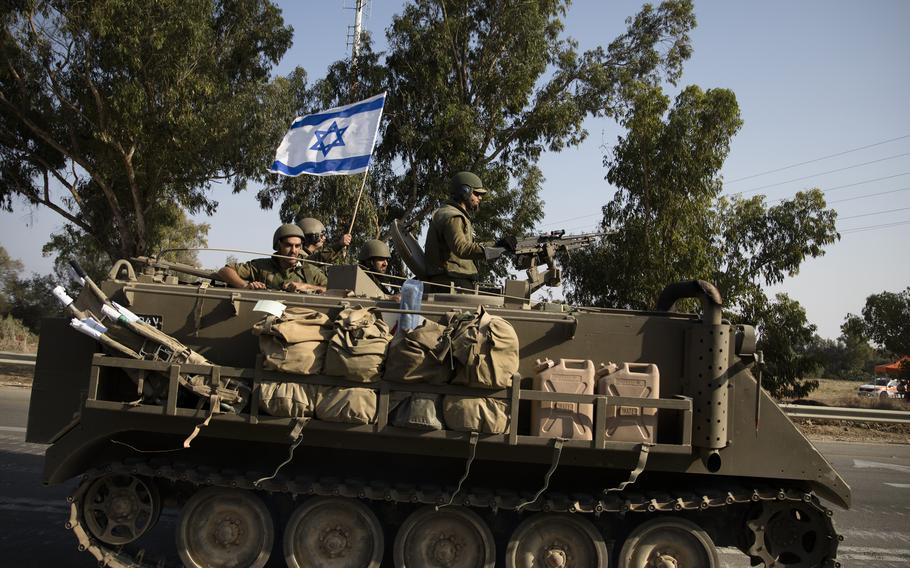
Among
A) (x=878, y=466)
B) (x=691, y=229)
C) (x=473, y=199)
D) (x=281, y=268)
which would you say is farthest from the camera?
(x=691, y=229)

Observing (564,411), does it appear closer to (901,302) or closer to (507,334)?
(507,334)

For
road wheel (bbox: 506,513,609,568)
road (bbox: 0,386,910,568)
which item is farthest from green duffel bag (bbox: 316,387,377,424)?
road (bbox: 0,386,910,568)

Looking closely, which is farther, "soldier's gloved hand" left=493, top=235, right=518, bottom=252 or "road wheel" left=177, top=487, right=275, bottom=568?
"soldier's gloved hand" left=493, top=235, right=518, bottom=252

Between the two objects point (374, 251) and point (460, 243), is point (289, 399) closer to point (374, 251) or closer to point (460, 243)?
point (460, 243)

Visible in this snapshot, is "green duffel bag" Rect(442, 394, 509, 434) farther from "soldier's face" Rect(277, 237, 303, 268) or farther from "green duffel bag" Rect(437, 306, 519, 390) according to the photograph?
"soldier's face" Rect(277, 237, 303, 268)

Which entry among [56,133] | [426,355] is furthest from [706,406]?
[56,133]

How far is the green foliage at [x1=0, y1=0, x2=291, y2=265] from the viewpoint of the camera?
17.3m

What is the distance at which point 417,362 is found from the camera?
5434 millimetres

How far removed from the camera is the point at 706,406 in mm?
5629

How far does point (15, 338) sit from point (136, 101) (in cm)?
1309

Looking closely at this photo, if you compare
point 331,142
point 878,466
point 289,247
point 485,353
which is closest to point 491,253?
point 485,353

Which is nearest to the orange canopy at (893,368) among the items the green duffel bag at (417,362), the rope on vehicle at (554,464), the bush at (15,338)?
the rope on vehicle at (554,464)

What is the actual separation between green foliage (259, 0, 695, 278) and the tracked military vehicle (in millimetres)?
11747

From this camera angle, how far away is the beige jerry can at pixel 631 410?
5.47 m
